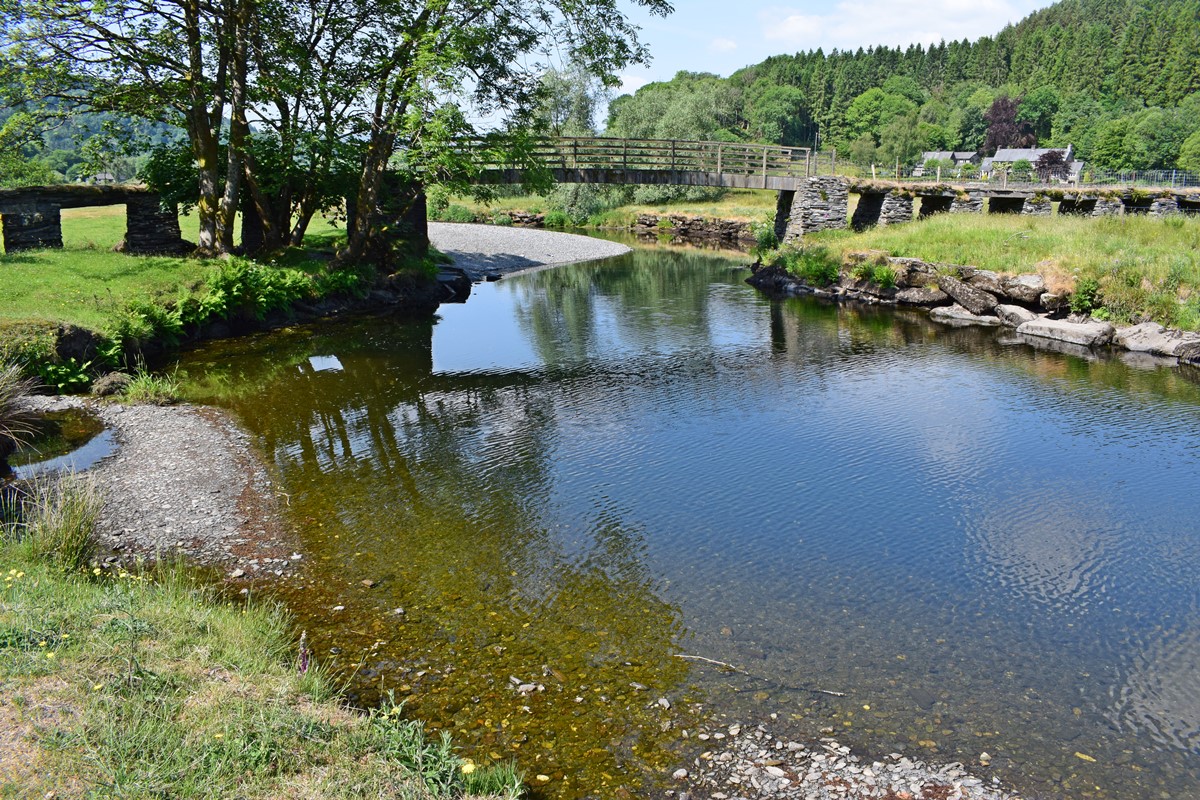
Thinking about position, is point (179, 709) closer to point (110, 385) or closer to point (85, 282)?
point (110, 385)

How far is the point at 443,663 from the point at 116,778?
3.60 m

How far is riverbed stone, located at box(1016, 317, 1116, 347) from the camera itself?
25625mm

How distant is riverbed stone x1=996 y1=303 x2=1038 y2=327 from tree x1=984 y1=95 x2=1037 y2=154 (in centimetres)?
13464

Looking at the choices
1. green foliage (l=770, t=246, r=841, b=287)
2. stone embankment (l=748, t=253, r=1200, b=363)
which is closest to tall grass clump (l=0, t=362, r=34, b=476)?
stone embankment (l=748, t=253, r=1200, b=363)

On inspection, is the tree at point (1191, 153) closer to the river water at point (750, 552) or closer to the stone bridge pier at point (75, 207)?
the river water at point (750, 552)

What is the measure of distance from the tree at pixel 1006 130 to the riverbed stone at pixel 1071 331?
447 feet

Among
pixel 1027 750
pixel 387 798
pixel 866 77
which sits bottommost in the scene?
pixel 1027 750

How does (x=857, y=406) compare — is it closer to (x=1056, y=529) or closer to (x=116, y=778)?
(x=1056, y=529)

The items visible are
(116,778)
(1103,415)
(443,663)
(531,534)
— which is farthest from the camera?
(1103,415)

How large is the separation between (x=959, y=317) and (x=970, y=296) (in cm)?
94

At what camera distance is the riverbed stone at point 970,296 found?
97.9 feet

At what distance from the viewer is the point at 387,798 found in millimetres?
6176

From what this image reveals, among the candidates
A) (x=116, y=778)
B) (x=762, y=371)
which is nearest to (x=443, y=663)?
(x=116, y=778)

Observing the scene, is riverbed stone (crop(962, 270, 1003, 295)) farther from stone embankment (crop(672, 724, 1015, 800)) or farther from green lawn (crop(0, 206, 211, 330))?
green lawn (crop(0, 206, 211, 330))
